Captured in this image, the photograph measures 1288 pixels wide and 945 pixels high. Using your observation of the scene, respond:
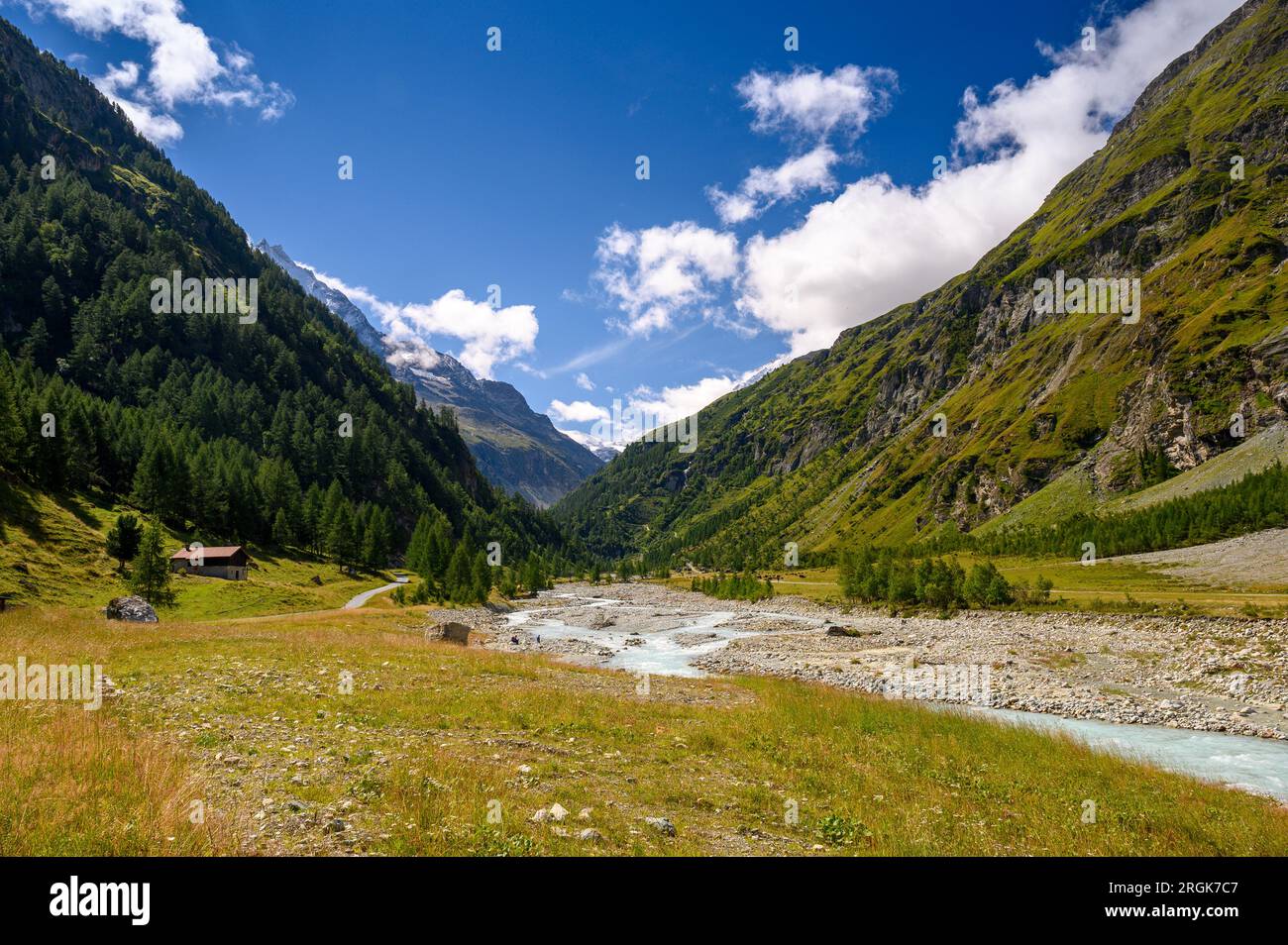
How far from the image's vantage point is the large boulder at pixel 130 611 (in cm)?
3711

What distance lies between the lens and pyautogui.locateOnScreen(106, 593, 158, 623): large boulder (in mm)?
37106

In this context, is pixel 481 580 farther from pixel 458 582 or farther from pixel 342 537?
pixel 342 537

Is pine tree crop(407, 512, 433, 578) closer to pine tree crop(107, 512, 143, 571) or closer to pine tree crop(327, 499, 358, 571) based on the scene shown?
pine tree crop(327, 499, 358, 571)

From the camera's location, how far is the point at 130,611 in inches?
1479

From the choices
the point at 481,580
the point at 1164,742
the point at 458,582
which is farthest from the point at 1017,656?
the point at 481,580

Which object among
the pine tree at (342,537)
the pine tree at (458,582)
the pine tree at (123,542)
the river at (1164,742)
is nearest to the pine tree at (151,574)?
the pine tree at (123,542)

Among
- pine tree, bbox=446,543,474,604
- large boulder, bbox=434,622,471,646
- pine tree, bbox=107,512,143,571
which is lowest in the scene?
pine tree, bbox=446,543,474,604

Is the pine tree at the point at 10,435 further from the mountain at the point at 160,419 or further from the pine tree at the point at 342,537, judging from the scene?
the pine tree at the point at 342,537

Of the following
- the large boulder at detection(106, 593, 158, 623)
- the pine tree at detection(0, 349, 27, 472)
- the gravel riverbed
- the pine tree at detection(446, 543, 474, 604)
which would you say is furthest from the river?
the pine tree at detection(0, 349, 27, 472)

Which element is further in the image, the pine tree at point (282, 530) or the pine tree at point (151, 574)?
the pine tree at point (282, 530)

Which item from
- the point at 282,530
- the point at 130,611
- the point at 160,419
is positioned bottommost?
the point at 130,611

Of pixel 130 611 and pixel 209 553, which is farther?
pixel 209 553
